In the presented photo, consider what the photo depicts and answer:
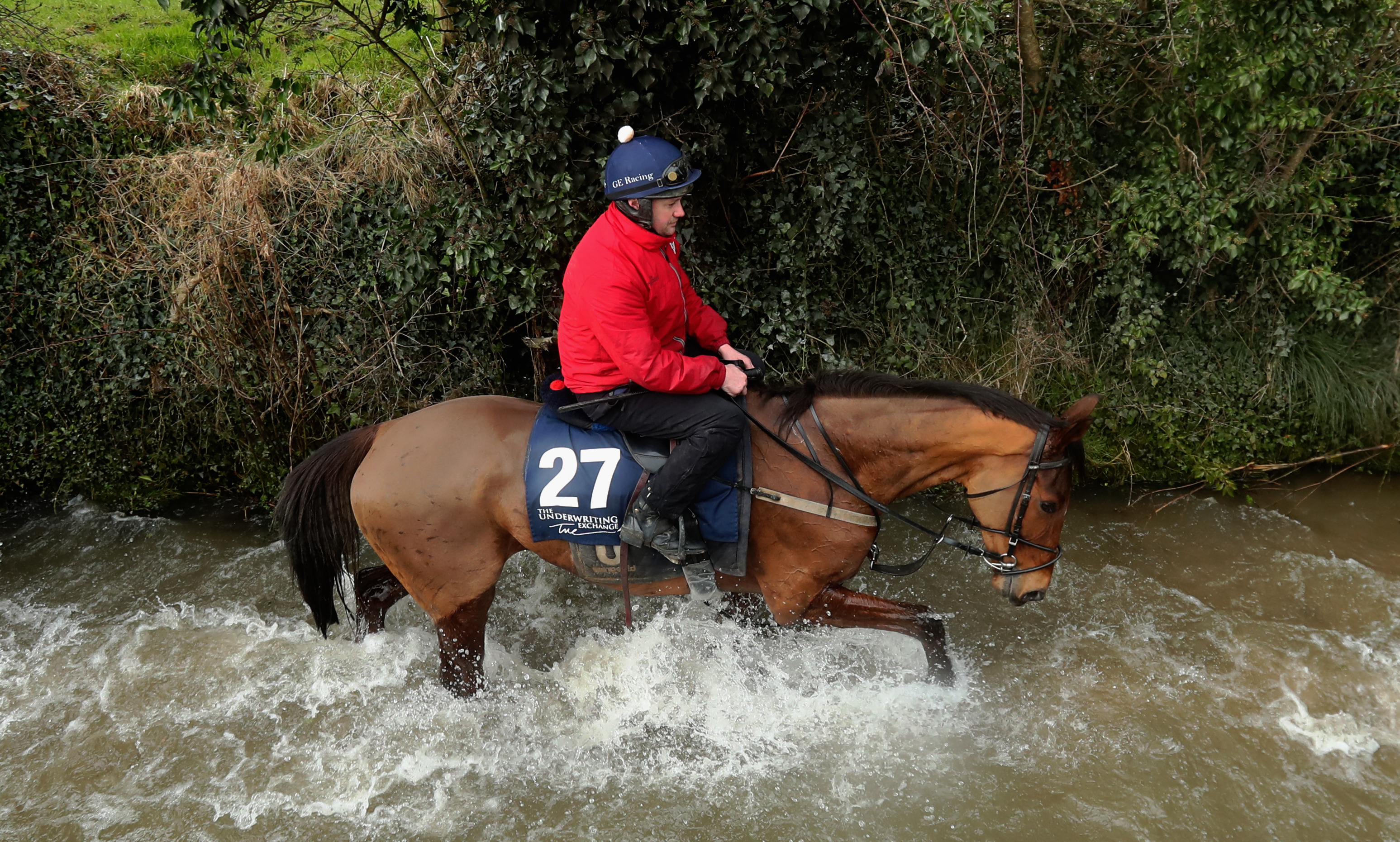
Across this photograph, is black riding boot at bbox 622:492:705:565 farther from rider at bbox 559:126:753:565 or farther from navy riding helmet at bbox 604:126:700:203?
navy riding helmet at bbox 604:126:700:203

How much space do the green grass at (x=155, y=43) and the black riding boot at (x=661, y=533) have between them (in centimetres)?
480

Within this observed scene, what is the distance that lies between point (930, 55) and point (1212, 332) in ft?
10.1

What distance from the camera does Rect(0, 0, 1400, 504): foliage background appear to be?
523cm

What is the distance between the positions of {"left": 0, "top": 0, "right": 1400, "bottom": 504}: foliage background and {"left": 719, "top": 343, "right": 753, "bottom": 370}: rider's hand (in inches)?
70.3

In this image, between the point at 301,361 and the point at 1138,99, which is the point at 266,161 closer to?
the point at 301,361

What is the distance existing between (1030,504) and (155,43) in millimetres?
8977

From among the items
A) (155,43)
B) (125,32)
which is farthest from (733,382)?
(125,32)

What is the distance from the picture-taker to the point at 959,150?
18.6 ft

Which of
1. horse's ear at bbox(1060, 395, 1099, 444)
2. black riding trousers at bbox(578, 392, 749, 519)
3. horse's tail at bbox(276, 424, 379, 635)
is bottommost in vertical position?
horse's tail at bbox(276, 424, 379, 635)

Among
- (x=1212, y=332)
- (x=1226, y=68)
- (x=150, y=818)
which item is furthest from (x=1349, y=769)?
(x=150, y=818)

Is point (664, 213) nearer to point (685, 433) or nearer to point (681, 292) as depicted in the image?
point (681, 292)

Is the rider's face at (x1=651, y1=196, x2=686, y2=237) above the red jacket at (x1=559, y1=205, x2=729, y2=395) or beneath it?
above

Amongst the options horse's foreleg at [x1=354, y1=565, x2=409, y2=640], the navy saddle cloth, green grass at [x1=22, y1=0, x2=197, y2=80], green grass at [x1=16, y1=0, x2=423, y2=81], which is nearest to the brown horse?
the navy saddle cloth

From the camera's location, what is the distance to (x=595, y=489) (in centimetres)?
373
